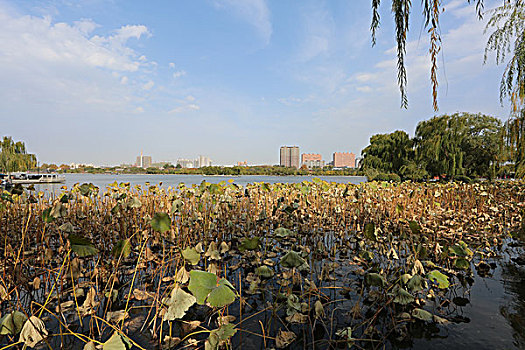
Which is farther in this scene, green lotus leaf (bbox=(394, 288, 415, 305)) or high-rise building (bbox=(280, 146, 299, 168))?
high-rise building (bbox=(280, 146, 299, 168))

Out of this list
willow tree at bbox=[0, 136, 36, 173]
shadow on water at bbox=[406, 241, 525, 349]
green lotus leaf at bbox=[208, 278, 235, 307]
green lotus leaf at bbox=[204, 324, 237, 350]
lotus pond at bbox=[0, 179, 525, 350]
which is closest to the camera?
green lotus leaf at bbox=[208, 278, 235, 307]

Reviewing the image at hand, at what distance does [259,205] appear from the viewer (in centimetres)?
711

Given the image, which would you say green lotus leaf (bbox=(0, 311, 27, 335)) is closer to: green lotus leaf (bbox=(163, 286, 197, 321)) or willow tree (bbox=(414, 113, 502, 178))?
green lotus leaf (bbox=(163, 286, 197, 321))

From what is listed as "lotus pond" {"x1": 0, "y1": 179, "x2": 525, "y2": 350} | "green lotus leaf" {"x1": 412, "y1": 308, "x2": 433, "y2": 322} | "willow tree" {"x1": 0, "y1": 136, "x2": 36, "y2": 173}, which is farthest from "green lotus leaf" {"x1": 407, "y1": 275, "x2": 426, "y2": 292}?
"willow tree" {"x1": 0, "y1": 136, "x2": 36, "y2": 173}

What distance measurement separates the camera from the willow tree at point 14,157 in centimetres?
2644

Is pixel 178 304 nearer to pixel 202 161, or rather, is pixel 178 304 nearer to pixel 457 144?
pixel 457 144

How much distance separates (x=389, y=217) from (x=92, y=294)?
19.0ft

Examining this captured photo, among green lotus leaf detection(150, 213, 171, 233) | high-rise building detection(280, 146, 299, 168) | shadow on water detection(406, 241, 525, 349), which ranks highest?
high-rise building detection(280, 146, 299, 168)

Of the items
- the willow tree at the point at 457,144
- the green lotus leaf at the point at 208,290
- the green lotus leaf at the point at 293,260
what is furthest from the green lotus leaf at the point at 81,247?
the willow tree at the point at 457,144

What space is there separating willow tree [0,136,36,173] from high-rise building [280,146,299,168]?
79246mm

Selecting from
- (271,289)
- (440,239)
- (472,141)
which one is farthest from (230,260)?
(472,141)

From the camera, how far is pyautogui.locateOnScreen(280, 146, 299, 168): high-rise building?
102562 millimetres

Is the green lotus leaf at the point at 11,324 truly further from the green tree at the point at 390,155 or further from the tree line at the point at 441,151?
the green tree at the point at 390,155

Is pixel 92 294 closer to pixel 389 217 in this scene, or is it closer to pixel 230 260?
pixel 230 260
